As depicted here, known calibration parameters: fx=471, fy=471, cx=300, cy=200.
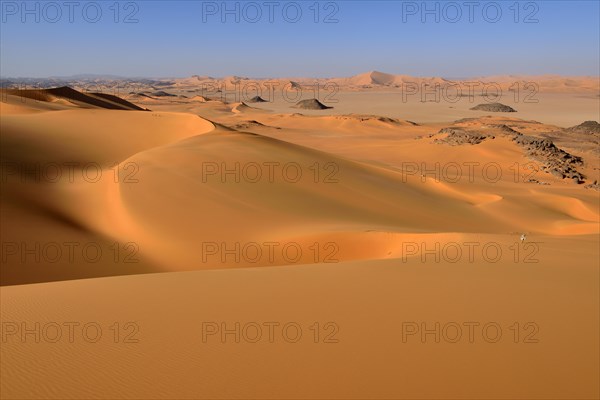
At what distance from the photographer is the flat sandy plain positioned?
314 centimetres

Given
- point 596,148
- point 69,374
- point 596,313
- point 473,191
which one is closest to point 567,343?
point 596,313

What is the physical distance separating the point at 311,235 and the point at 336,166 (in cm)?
775

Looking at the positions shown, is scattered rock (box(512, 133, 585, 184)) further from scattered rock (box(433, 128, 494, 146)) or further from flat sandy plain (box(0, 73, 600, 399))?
flat sandy plain (box(0, 73, 600, 399))

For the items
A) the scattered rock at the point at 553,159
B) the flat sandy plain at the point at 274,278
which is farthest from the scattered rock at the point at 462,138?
the flat sandy plain at the point at 274,278

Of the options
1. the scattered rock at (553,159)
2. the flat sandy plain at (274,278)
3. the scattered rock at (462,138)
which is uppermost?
the scattered rock at (462,138)

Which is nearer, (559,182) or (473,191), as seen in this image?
(473,191)

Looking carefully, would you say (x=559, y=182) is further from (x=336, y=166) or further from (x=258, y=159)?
(x=258, y=159)

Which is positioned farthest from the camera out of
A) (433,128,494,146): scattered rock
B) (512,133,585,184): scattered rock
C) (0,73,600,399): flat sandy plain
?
(433,128,494,146): scattered rock

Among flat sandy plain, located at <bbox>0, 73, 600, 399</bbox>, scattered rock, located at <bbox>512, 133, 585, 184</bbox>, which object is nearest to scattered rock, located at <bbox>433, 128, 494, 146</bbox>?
scattered rock, located at <bbox>512, 133, 585, 184</bbox>

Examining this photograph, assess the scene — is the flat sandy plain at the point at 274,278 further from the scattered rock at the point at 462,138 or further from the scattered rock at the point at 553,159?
the scattered rock at the point at 462,138

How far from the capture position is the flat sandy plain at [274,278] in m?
3.14

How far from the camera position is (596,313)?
410cm

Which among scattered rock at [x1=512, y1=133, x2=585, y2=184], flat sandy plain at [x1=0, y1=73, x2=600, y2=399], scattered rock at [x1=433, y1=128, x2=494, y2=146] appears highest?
scattered rock at [x1=433, y1=128, x2=494, y2=146]

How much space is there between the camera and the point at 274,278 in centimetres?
515
